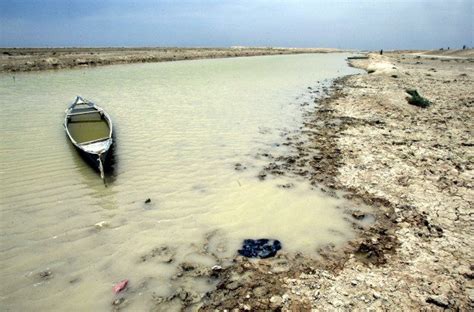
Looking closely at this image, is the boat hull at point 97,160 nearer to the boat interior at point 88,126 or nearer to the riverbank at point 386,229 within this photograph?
the boat interior at point 88,126

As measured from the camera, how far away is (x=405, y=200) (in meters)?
7.62

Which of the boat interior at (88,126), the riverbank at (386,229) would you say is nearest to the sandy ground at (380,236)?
the riverbank at (386,229)

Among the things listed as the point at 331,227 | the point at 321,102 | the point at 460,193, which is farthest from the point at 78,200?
the point at 321,102

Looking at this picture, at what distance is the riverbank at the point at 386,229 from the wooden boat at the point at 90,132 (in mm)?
5117

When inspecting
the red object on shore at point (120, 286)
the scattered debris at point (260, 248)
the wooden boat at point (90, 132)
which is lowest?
the red object on shore at point (120, 286)

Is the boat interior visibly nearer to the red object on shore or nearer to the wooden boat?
the wooden boat

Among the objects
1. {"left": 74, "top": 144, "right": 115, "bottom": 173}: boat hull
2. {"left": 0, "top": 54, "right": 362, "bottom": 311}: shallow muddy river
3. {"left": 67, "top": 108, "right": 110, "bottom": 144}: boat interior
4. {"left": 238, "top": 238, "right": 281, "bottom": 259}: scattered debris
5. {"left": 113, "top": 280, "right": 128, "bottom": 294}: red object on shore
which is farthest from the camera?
{"left": 67, "top": 108, "right": 110, "bottom": 144}: boat interior

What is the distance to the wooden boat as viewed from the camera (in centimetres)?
907

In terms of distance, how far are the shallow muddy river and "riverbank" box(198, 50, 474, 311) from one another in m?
0.59

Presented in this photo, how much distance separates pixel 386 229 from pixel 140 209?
18.3 feet

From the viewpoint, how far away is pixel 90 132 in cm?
1210

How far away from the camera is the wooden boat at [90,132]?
9.07 m

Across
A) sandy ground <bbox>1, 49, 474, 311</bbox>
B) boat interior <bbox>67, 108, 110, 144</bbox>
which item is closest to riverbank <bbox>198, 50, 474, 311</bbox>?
sandy ground <bbox>1, 49, 474, 311</bbox>

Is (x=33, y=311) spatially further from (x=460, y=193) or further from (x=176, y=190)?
(x=460, y=193)
